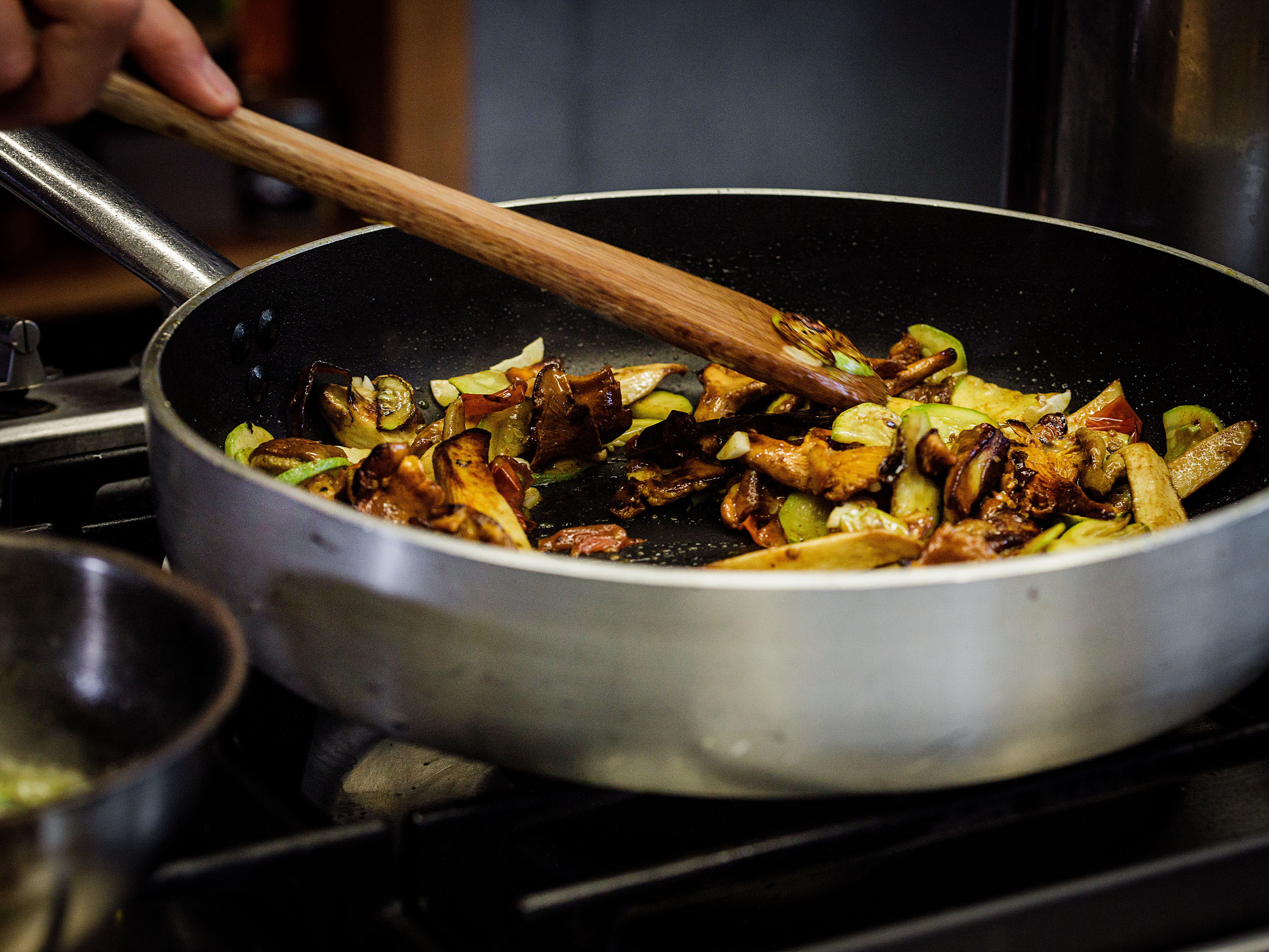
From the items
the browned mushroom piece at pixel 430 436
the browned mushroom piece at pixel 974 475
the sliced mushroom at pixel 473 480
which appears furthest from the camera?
the browned mushroom piece at pixel 430 436

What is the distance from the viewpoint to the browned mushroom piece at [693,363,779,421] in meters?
1.62

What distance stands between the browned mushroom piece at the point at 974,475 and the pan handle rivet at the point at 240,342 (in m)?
0.80

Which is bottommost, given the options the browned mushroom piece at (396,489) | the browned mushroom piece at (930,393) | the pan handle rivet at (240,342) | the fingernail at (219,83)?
the browned mushroom piece at (930,393)

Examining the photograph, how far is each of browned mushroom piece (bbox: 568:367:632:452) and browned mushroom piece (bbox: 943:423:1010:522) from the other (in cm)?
43

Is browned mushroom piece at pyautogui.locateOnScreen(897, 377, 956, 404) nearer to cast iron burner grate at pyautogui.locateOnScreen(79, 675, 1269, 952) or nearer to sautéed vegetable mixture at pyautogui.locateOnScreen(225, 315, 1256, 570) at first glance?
sautéed vegetable mixture at pyautogui.locateOnScreen(225, 315, 1256, 570)

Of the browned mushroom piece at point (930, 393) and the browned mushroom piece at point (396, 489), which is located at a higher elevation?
the browned mushroom piece at point (396, 489)

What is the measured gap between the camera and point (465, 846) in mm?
832

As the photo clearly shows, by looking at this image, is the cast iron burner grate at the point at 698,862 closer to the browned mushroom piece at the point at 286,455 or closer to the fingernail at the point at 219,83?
the browned mushroom piece at the point at 286,455

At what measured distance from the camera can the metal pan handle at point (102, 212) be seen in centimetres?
128

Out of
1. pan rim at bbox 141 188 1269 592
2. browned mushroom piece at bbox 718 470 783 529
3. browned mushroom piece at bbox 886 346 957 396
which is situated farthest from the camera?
browned mushroom piece at bbox 886 346 957 396

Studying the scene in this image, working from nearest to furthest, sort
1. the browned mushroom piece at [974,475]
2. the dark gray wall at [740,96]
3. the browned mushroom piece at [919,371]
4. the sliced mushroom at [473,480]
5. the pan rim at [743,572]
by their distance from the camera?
1. the pan rim at [743,572]
2. the sliced mushroom at [473,480]
3. the browned mushroom piece at [974,475]
4. the browned mushroom piece at [919,371]
5. the dark gray wall at [740,96]

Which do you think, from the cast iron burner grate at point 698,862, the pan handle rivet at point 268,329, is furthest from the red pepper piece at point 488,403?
the cast iron burner grate at point 698,862

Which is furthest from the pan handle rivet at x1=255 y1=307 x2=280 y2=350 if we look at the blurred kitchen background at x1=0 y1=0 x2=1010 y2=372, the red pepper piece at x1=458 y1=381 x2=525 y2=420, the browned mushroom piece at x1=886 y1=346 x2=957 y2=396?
the blurred kitchen background at x1=0 y1=0 x2=1010 y2=372

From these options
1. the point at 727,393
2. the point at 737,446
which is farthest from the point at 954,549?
the point at 727,393
